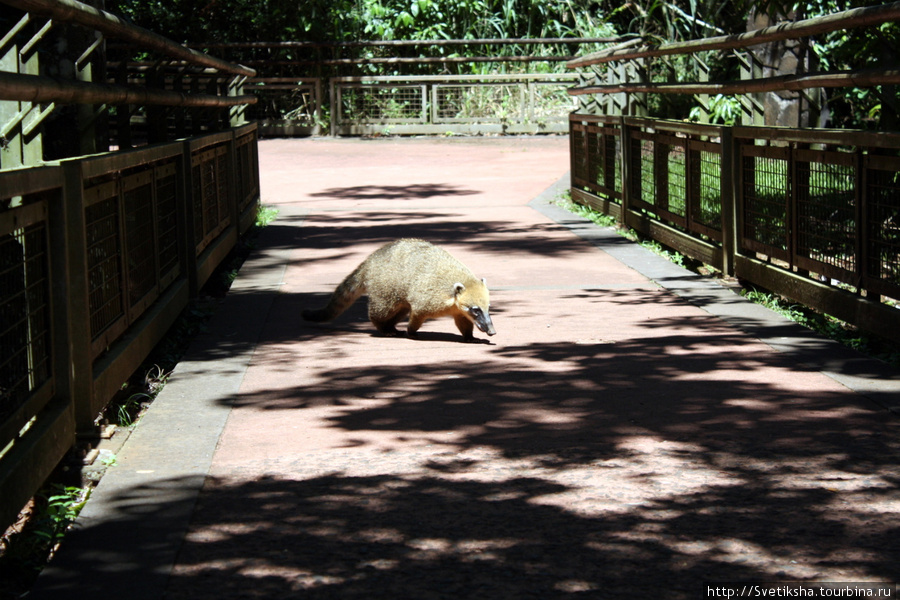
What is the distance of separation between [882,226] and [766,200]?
187cm

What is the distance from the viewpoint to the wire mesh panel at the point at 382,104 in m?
28.3

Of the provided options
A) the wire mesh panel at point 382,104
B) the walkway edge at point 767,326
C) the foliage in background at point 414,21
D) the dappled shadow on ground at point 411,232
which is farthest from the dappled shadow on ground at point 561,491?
the foliage in background at point 414,21

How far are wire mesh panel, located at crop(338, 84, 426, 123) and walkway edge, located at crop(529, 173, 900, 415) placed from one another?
16.8 m

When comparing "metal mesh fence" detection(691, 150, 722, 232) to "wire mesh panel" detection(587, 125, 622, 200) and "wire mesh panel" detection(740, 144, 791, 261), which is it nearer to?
"wire mesh panel" detection(740, 144, 791, 261)

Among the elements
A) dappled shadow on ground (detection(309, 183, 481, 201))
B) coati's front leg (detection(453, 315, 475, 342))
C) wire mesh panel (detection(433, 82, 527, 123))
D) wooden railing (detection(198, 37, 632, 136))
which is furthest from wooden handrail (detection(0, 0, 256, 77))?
wire mesh panel (detection(433, 82, 527, 123))

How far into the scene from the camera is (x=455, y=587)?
3328mm

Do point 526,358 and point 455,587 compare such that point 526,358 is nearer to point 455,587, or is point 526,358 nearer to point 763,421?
point 763,421

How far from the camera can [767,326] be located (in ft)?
23.8

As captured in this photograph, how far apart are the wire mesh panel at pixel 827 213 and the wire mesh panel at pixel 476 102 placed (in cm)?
2093

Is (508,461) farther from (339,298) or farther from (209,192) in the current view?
(209,192)

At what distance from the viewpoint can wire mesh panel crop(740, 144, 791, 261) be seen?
780 centimetres

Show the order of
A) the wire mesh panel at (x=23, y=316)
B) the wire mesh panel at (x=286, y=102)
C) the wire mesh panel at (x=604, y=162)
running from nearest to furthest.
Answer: the wire mesh panel at (x=23, y=316) → the wire mesh panel at (x=604, y=162) → the wire mesh panel at (x=286, y=102)

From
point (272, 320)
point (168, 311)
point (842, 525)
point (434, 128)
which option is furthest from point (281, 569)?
point (434, 128)

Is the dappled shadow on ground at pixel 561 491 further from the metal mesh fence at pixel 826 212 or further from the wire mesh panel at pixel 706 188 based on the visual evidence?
the wire mesh panel at pixel 706 188
